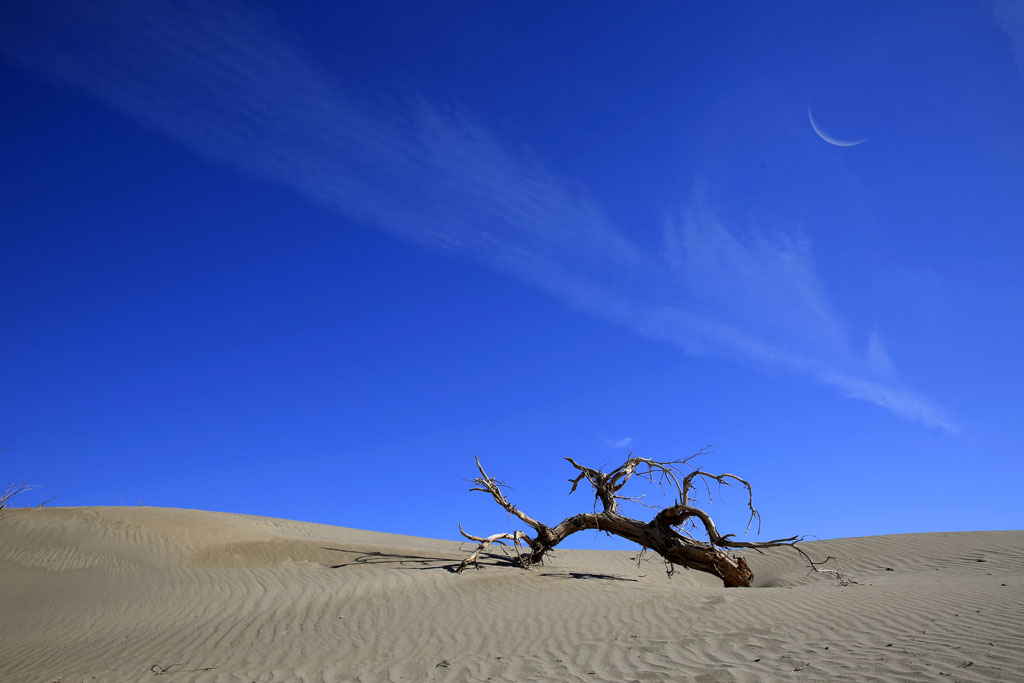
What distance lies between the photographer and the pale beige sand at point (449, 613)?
6.25m

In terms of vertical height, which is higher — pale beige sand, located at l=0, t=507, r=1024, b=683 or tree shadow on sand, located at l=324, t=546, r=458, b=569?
tree shadow on sand, located at l=324, t=546, r=458, b=569

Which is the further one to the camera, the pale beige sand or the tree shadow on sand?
the tree shadow on sand

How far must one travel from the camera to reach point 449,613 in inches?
386

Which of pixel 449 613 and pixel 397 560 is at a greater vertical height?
pixel 397 560

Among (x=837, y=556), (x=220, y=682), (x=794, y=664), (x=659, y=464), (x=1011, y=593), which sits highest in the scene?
(x=659, y=464)

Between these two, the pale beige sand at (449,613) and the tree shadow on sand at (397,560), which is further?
the tree shadow on sand at (397,560)

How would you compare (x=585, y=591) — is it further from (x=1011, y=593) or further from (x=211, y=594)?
(x=211, y=594)

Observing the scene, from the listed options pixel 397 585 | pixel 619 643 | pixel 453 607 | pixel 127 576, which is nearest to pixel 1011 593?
pixel 619 643

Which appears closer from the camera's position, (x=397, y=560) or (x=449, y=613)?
(x=449, y=613)

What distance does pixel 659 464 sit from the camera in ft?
44.9

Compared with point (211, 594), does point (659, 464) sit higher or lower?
higher

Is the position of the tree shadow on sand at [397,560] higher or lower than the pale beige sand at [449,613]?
higher

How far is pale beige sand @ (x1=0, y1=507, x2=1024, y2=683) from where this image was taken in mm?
6254

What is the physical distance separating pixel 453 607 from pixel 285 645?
2.62 metres
